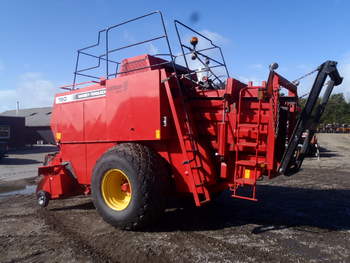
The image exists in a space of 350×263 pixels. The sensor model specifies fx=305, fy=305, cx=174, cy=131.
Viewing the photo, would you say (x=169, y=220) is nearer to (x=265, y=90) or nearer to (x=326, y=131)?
(x=265, y=90)

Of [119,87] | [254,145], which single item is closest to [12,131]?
[119,87]

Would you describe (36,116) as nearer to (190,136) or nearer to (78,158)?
(78,158)

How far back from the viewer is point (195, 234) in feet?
15.7

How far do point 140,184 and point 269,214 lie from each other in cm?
286

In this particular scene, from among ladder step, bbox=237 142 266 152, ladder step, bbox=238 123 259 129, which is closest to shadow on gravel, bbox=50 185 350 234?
ladder step, bbox=237 142 266 152

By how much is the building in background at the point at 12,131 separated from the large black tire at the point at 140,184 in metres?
27.7

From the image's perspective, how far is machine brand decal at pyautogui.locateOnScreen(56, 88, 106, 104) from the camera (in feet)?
19.3

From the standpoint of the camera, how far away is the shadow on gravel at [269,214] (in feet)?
17.2

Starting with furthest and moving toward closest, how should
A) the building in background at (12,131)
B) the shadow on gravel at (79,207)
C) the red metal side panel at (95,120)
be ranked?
the building in background at (12,131)
the shadow on gravel at (79,207)
the red metal side panel at (95,120)

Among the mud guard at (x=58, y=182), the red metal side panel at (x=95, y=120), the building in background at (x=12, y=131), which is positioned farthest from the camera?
the building in background at (x=12, y=131)

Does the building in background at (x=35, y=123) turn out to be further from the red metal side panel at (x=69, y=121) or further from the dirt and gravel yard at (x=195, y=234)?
the dirt and gravel yard at (x=195, y=234)

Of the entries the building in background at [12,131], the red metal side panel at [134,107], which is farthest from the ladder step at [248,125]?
the building in background at [12,131]

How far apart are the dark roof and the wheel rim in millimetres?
35298

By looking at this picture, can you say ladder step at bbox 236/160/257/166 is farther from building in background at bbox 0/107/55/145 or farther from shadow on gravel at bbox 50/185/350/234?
building in background at bbox 0/107/55/145
